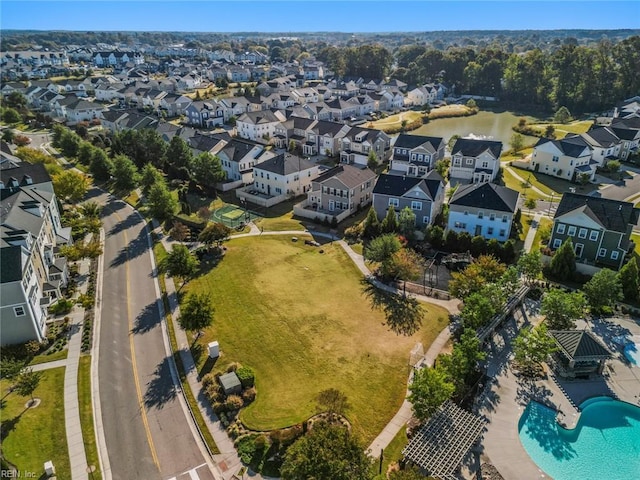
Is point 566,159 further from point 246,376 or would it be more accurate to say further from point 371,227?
point 246,376

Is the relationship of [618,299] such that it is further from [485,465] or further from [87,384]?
[87,384]

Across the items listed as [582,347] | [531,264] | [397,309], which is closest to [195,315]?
[397,309]

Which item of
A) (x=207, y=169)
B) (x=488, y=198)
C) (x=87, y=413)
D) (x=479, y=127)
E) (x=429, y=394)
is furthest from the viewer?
(x=479, y=127)

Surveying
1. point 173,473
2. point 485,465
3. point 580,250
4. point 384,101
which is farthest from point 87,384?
point 384,101

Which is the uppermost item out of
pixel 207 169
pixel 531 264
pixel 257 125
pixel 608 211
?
pixel 608 211

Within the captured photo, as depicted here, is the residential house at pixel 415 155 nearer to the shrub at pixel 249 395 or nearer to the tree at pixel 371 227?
the tree at pixel 371 227

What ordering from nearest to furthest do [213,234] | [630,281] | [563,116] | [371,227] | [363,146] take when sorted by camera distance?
→ [630,281] → [213,234] → [371,227] → [363,146] → [563,116]

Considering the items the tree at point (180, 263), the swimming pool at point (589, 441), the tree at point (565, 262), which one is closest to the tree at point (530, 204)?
the tree at point (565, 262)
